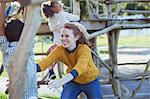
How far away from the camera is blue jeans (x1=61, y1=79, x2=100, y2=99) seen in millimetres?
4875

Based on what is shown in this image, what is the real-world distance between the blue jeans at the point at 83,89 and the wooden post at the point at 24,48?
1.53 metres

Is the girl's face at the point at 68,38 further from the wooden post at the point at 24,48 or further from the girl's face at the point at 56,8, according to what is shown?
the girl's face at the point at 56,8

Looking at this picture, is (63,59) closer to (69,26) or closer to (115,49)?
(69,26)

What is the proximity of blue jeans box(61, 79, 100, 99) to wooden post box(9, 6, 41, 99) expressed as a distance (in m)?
1.53

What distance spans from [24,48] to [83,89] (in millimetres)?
1643

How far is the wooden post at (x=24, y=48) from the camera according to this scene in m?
3.39

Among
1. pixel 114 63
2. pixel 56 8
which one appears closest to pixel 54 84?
pixel 56 8

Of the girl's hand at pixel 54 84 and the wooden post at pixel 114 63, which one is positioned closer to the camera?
the girl's hand at pixel 54 84

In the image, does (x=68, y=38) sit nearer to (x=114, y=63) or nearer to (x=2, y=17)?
(x=2, y=17)

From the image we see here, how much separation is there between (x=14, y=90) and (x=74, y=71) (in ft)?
3.06

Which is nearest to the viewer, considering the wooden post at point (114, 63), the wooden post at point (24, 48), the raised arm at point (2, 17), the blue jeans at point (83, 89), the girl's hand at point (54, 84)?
the wooden post at point (24, 48)

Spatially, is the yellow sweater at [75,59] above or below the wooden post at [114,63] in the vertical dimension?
above

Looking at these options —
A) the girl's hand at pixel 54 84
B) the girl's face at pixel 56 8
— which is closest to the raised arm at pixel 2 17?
the girl's hand at pixel 54 84

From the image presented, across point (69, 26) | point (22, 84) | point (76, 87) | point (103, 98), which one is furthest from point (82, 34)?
point (103, 98)
